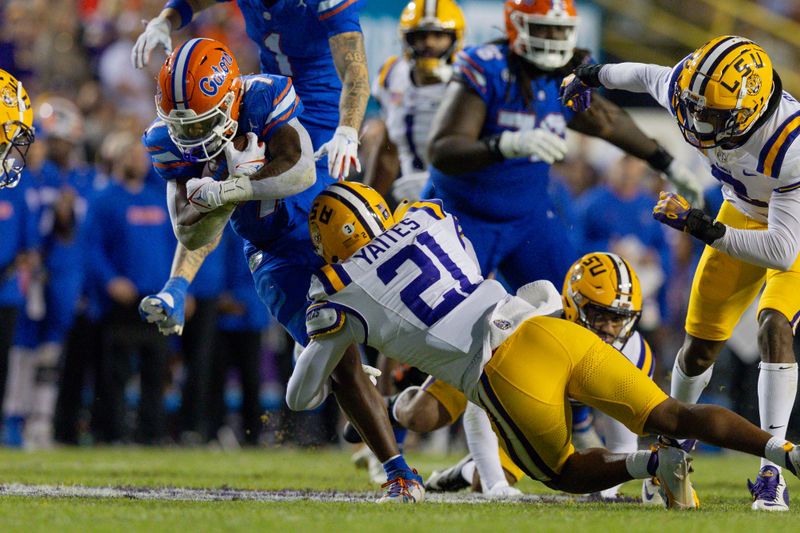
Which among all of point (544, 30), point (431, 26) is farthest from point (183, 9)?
point (431, 26)

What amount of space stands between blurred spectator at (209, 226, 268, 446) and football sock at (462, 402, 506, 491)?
14.0 feet

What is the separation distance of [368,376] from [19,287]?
4.99 meters

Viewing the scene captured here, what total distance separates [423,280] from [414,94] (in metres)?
3.43

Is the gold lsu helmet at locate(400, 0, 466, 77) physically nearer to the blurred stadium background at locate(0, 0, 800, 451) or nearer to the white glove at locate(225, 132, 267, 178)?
the blurred stadium background at locate(0, 0, 800, 451)

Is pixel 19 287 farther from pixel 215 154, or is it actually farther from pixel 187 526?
pixel 187 526

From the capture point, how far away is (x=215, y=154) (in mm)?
5062

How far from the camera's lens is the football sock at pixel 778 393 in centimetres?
505

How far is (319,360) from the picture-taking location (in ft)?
15.4

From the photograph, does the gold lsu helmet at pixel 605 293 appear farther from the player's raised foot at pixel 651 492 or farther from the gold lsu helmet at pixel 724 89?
the gold lsu helmet at pixel 724 89

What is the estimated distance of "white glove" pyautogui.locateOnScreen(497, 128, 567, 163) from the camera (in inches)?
229

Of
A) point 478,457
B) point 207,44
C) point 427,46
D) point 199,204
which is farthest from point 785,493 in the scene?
point 427,46

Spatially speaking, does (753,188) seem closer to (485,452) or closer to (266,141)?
(485,452)

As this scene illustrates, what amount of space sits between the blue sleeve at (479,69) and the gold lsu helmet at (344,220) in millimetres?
1779

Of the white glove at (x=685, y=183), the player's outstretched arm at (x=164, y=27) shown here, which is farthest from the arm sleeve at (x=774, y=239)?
the player's outstretched arm at (x=164, y=27)
